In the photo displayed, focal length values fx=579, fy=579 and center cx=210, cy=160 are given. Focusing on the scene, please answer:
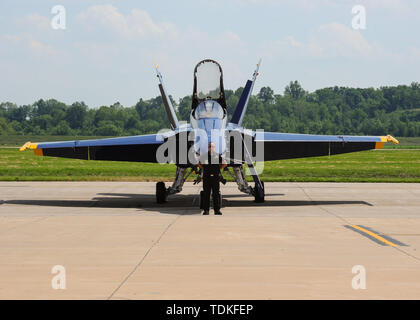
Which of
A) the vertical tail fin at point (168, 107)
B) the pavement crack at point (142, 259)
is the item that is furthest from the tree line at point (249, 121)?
the pavement crack at point (142, 259)

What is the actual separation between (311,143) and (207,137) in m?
4.81

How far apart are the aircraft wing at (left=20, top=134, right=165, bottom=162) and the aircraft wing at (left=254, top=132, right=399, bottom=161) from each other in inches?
132

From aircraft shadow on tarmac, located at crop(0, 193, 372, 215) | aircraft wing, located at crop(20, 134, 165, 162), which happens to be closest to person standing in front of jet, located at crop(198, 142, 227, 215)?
aircraft shadow on tarmac, located at crop(0, 193, 372, 215)

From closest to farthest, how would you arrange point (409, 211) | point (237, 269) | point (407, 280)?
point (407, 280) → point (237, 269) → point (409, 211)

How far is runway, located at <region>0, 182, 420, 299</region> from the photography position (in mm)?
6734

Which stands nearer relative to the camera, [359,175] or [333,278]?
[333,278]

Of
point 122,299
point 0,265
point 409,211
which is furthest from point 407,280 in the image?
point 409,211

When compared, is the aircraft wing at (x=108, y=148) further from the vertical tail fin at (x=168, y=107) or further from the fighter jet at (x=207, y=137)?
the vertical tail fin at (x=168, y=107)

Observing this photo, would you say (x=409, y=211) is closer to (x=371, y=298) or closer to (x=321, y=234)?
(x=321, y=234)

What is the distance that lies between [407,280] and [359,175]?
89.8 ft

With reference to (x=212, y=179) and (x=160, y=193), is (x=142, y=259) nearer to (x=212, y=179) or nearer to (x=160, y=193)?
(x=212, y=179)

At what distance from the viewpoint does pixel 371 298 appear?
6.29 meters

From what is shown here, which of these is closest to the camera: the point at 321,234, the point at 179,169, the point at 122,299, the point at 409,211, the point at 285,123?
the point at 122,299

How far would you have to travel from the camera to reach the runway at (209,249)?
22.1ft
